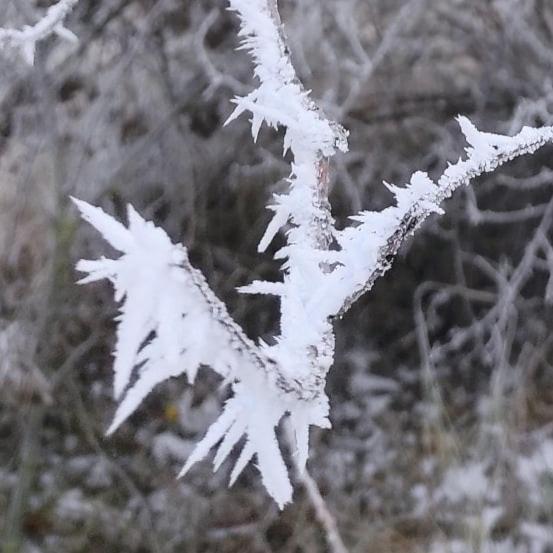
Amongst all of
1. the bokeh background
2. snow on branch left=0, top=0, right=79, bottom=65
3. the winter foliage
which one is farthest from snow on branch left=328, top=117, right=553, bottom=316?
the bokeh background

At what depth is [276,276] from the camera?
2271 millimetres

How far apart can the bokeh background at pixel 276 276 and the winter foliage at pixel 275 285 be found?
128 centimetres

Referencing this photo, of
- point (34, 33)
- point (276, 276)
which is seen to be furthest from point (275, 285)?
point (276, 276)

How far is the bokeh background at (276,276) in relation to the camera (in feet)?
5.87

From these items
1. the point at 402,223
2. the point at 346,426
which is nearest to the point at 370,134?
the point at 346,426

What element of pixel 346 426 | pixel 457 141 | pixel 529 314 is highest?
pixel 457 141

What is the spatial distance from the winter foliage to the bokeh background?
1.28m

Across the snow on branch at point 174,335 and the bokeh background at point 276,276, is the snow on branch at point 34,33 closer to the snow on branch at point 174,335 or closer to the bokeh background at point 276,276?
the snow on branch at point 174,335

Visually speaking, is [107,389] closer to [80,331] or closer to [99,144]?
[80,331]

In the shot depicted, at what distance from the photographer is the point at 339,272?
1.09 feet

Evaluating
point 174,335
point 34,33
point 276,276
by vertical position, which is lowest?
point 174,335

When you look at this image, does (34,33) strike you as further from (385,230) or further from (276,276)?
(276,276)

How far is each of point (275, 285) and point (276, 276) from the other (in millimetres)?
1926

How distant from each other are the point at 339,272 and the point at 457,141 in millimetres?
1723
